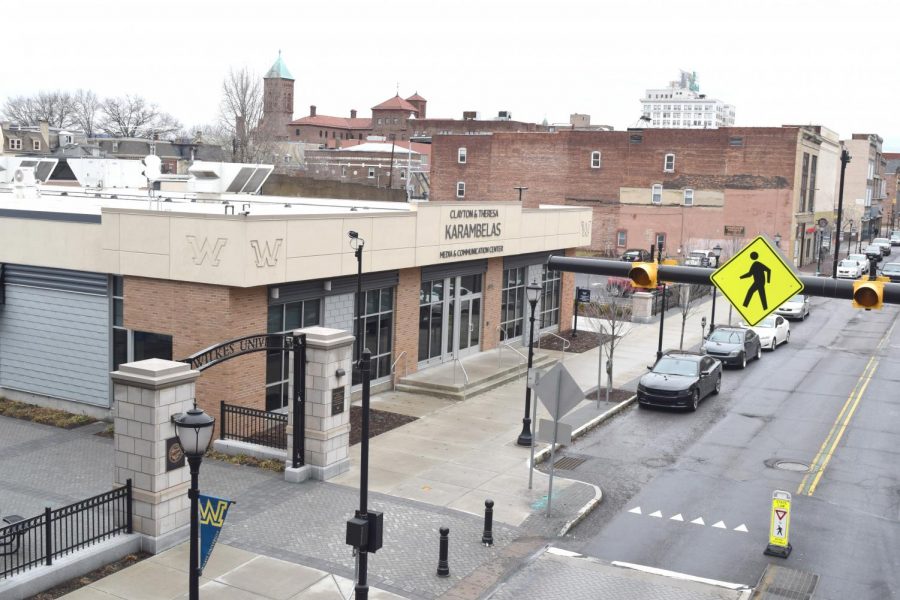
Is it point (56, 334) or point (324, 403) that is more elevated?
point (56, 334)

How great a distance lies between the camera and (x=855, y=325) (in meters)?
46.3

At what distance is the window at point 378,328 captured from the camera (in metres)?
26.7

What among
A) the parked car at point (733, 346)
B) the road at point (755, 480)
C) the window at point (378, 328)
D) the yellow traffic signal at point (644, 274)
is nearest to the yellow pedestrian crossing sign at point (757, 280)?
the yellow traffic signal at point (644, 274)

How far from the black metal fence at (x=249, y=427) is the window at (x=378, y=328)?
492 cm

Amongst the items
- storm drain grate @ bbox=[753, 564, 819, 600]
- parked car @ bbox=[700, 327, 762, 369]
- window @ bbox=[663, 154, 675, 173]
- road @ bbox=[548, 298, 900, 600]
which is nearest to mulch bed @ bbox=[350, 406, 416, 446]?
road @ bbox=[548, 298, 900, 600]

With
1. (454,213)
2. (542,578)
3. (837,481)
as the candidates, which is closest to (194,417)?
(542,578)

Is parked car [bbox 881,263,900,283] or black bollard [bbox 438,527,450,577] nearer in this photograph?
black bollard [bbox 438,527,450,577]

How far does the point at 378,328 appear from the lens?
27469 mm

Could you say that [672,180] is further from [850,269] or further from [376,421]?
[376,421]

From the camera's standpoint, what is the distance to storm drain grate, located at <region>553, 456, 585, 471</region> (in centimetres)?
2084

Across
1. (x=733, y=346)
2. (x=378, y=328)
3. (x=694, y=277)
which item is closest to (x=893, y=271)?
(x=733, y=346)

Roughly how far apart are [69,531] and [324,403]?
5351 mm

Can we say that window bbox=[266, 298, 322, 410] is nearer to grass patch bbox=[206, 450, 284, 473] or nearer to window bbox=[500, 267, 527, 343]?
grass patch bbox=[206, 450, 284, 473]

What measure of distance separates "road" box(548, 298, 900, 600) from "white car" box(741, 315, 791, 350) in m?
4.57
